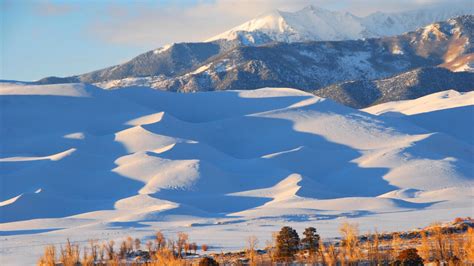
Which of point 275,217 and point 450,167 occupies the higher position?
point 450,167

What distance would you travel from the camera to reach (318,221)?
6569cm

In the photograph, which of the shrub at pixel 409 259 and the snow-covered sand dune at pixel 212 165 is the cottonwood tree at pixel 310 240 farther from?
the snow-covered sand dune at pixel 212 165

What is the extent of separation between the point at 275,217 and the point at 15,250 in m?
22.5

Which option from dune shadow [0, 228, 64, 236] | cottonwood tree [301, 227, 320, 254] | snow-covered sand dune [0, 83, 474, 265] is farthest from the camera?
snow-covered sand dune [0, 83, 474, 265]

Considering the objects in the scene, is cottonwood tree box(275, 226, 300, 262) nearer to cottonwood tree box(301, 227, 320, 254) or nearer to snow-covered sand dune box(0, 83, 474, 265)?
cottonwood tree box(301, 227, 320, 254)

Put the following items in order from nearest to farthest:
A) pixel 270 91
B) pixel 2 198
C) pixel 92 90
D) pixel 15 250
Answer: pixel 15 250 → pixel 2 198 → pixel 92 90 → pixel 270 91

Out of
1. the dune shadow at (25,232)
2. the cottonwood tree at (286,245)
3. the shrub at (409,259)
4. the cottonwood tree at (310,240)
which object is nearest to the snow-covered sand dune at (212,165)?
the dune shadow at (25,232)

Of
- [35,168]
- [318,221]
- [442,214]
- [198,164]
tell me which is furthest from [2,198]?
[442,214]

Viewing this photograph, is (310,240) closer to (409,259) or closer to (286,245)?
(286,245)

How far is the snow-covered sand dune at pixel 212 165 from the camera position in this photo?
2714 inches

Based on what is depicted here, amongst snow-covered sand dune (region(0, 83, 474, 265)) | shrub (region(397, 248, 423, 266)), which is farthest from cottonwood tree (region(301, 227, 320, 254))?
snow-covered sand dune (region(0, 83, 474, 265))

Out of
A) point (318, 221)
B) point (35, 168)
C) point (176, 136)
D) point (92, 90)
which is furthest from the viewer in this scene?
point (92, 90)

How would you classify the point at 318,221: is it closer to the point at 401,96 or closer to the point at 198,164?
the point at 198,164

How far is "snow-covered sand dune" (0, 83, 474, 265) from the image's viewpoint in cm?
6894
